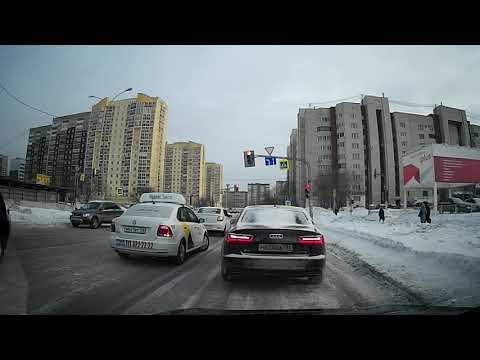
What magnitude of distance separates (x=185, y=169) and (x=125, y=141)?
78.7 feet

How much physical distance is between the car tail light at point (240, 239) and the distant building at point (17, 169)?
469cm

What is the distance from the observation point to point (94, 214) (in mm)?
16297

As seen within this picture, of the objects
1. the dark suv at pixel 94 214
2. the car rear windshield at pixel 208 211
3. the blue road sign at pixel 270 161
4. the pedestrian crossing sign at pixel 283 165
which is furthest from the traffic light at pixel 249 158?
the dark suv at pixel 94 214

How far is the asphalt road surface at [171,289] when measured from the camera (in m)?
3.44

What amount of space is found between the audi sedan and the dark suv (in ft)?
47.0

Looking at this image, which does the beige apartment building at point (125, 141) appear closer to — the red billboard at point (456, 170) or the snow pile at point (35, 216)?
the snow pile at point (35, 216)

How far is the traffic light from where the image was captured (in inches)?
803

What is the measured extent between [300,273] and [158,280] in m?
2.46

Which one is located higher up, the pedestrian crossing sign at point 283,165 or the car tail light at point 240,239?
the pedestrian crossing sign at point 283,165

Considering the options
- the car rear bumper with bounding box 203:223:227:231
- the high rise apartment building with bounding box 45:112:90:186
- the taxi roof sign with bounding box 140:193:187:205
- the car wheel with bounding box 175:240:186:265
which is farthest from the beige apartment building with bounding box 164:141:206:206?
the car wheel with bounding box 175:240:186:265

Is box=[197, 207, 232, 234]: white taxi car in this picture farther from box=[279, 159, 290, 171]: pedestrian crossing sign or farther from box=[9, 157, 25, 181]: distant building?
box=[279, 159, 290, 171]: pedestrian crossing sign

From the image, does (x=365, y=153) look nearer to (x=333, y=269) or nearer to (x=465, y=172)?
(x=465, y=172)

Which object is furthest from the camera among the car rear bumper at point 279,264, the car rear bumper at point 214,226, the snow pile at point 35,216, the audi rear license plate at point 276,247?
the snow pile at point 35,216
